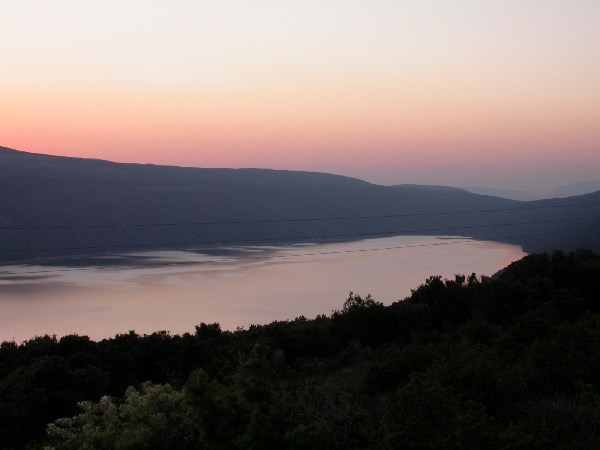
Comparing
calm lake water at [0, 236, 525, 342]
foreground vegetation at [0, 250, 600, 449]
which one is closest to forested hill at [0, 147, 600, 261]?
calm lake water at [0, 236, 525, 342]

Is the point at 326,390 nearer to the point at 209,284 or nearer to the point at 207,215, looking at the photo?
the point at 209,284

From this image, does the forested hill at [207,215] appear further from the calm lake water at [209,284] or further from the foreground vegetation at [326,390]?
the foreground vegetation at [326,390]

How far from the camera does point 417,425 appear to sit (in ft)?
22.5

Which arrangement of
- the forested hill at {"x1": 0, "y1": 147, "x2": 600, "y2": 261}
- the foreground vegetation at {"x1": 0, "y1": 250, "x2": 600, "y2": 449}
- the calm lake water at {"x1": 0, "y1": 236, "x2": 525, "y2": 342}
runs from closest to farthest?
the foreground vegetation at {"x1": 0, "y1": 250, "x2": 600, "y2": 449} < the calm lake water at {"x1": 0, "y1": 236, "x2": 525, "y2": 342} < the forested hill at {"x1": 0, "y1": 147, "x2": 600, "y2": 261}

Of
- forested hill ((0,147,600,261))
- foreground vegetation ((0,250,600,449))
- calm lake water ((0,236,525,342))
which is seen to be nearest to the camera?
foreground vegetation ((0,250,600,449))

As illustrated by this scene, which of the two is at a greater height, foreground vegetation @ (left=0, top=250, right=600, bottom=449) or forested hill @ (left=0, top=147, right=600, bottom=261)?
forested hill @ (left=0, top=147, right=600, bottom=261)

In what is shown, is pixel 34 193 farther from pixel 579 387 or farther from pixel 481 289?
pixel 579 387

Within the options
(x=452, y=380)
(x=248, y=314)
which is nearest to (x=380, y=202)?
(x=248, y=314)

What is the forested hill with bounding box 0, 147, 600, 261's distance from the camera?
109500 mm

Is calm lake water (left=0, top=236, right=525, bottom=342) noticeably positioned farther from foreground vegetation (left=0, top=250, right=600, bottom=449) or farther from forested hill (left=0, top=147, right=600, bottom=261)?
foreground vegetation (left=0, top=250, right=600, bottom=449)

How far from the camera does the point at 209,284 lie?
70375 millimetres

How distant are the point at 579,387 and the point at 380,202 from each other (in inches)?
7205

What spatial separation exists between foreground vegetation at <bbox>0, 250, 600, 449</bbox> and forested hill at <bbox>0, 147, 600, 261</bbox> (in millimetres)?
63725

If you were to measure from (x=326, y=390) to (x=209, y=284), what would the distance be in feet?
210
